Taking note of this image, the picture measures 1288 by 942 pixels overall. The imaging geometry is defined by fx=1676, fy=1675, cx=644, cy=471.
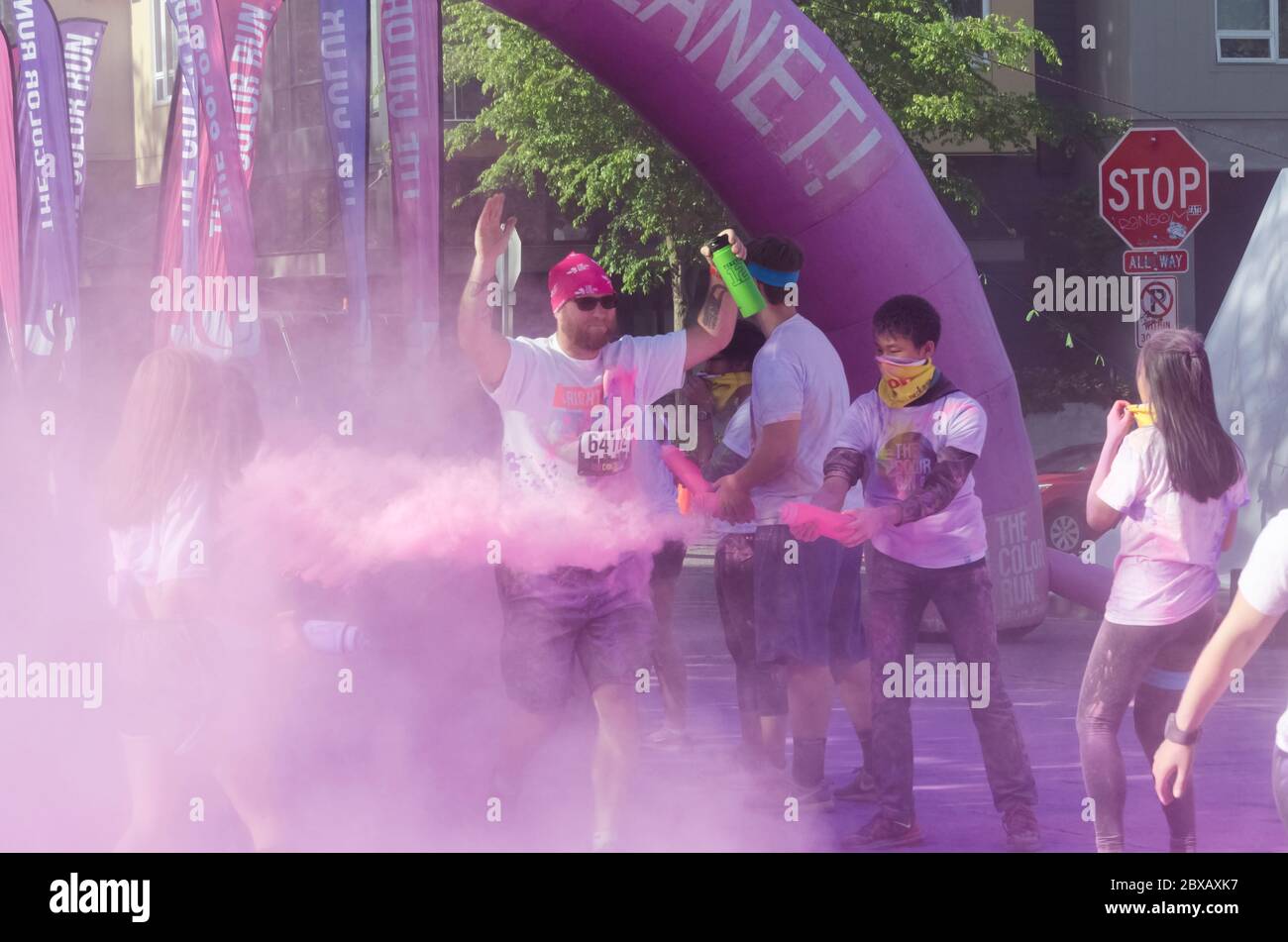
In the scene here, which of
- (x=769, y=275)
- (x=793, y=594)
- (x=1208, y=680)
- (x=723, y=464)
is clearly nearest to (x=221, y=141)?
(x=723, y=464)

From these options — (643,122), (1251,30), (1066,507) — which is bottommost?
(1066,507)

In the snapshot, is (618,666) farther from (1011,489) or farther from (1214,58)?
(1214,58)

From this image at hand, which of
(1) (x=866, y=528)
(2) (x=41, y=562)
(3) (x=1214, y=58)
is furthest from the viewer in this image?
(3) (x=1214, y=58)

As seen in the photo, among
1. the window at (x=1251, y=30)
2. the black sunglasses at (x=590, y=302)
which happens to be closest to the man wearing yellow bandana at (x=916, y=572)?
the black sunglasses at (x=590, y=302)

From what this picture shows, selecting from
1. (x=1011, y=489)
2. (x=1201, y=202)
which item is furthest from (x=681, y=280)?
(x=1011, y=489)

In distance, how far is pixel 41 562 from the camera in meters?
6.48

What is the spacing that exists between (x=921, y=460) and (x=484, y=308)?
5.18 feet

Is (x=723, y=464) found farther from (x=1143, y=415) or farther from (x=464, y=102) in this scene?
(x=464, y=102)

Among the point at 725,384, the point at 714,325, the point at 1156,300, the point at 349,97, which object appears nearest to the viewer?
the point at 714,325

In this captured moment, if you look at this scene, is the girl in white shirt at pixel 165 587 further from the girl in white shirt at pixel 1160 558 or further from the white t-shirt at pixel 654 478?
the girl in white shirt at pixel 1160 558

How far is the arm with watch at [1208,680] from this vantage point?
3.52 meters

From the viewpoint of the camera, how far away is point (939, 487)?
5.32 m

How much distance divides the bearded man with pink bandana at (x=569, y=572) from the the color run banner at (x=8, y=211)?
443 centimetres
